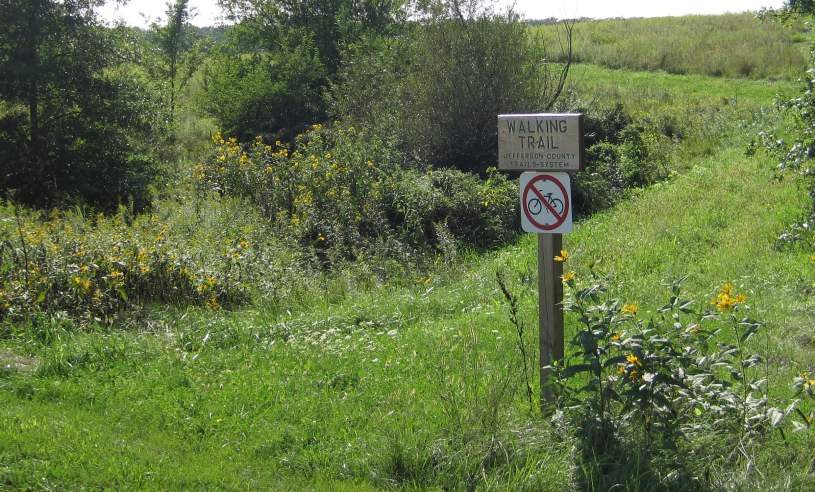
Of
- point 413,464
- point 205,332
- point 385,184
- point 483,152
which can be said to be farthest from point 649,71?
point 413,464

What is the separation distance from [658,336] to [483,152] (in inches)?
484

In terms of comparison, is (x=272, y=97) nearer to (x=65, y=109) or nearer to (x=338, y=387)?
(x=65, y=109)

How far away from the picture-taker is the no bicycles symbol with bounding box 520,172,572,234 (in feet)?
16.5

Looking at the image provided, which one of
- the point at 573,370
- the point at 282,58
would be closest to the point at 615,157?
the point at 282,58

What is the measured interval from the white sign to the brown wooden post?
0.45 meters

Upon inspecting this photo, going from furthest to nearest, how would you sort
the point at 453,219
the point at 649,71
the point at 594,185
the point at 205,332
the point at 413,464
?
the point at 649,71 → the point at 594,185 → the point at 453,219 → the point at 205,332 → the point at 413,464

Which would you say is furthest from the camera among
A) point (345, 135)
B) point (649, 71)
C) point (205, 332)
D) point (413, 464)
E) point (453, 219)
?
point (649, 71)

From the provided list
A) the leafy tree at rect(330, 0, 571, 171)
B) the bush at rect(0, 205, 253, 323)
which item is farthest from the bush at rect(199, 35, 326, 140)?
the bush at rect(0, 205, 253, 323)

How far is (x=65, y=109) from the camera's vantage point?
59.5 ft

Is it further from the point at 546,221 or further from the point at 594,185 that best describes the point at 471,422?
the point at 594,185

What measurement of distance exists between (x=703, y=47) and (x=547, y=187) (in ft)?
99.4

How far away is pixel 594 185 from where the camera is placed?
15.0 m

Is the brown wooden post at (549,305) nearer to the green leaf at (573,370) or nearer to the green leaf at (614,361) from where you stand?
the green leaf at (573,370)

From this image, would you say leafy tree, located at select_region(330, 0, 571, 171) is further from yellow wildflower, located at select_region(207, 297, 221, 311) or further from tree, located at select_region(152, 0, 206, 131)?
tree, located at select_region(152, 0, 206, 131)
